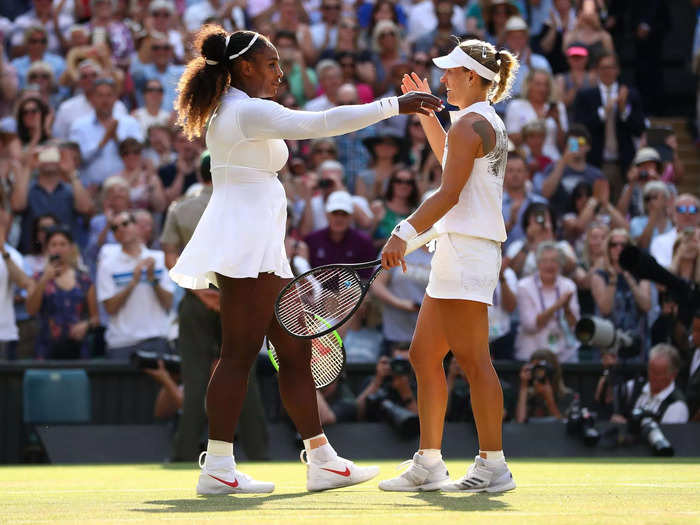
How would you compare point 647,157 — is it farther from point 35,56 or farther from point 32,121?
point 35,56

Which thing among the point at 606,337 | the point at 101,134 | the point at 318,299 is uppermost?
the point at 101,134

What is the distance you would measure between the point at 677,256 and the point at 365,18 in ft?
18.9

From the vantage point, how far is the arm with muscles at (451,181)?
5.30 metres

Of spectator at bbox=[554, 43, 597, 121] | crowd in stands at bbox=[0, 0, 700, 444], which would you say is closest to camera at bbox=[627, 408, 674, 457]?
crowd in stands at bbox=[0, 0, 700, 444]

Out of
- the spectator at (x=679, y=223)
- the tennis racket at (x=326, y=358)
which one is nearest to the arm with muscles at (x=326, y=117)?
the tennis racket at (x=326, y=358)

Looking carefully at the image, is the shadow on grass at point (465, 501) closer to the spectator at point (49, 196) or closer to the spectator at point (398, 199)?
the spectator at point (398, 199)

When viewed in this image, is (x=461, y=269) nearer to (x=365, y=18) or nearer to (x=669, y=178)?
(x=669, y=178)

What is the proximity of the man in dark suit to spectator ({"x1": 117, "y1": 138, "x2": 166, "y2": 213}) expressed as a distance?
4.47 meters

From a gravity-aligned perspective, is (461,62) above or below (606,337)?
above

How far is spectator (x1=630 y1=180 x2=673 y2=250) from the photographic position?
38.2 feet

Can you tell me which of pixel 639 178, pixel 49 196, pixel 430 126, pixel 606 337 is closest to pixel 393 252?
pixel 430 126

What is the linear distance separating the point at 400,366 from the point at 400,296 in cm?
108

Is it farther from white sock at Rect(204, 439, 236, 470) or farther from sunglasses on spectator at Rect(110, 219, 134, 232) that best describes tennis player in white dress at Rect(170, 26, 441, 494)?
sunglasses on spectator at Rect(110, 219, 134, 232)

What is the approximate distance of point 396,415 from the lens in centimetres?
971
